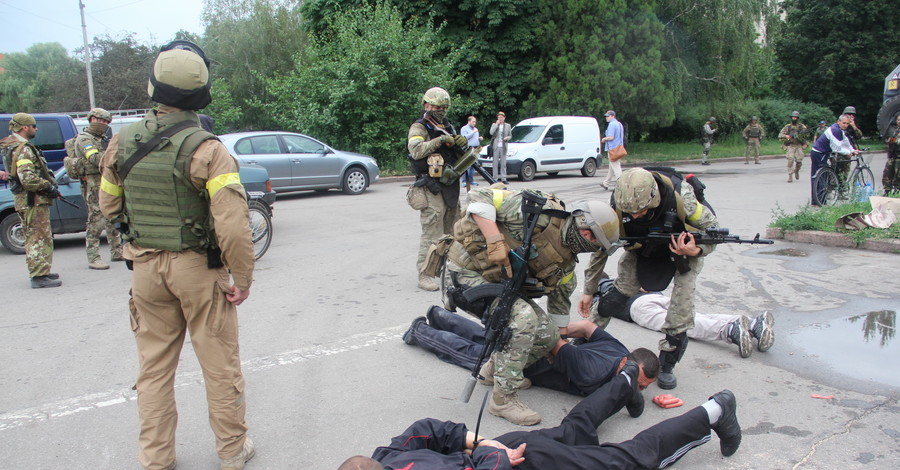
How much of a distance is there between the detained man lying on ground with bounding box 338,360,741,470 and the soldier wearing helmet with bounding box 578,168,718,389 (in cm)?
86

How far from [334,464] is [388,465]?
0.67 m

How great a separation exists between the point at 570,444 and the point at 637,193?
147cm

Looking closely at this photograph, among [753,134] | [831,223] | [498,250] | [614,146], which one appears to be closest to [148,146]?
[498,250]

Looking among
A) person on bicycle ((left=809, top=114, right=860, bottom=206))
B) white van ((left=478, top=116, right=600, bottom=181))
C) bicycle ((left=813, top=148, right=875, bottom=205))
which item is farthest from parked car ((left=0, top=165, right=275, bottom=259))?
white van ((left=478, top=116, right=600, bottom=181))

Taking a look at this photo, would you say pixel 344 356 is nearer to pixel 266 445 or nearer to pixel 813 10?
pixel 266 445

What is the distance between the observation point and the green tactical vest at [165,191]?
2.82 meters

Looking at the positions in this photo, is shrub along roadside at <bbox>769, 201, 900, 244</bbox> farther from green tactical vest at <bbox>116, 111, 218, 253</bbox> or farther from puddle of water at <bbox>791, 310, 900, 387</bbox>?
green tactical vest at <bbox>116, 111, 218, 253</bbox>

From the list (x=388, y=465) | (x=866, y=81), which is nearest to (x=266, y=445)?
(x=388, y=465)

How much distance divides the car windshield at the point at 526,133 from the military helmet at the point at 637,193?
14.9 meters

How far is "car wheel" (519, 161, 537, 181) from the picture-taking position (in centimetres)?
1811

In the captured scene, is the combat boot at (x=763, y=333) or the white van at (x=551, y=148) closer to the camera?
the combat boot at (x=763, y=333)

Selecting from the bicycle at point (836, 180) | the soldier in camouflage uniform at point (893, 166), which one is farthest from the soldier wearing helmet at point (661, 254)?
the bicycle at point (836, 180)

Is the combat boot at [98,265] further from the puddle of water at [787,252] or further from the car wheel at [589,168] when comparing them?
the car wheel at [589,168]

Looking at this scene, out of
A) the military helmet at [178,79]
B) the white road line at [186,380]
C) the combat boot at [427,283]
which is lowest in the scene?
the white road line at [186,380]
